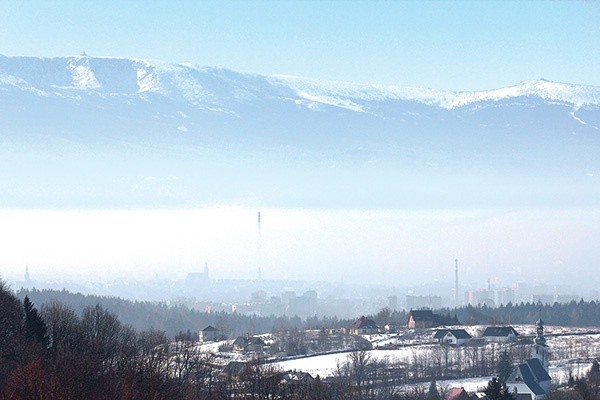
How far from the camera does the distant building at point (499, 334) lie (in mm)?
68125

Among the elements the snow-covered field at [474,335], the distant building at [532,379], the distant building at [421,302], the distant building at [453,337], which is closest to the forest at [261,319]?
the snow-covered field at [474,335]

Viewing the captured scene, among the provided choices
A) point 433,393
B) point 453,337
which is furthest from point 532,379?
point 453,337

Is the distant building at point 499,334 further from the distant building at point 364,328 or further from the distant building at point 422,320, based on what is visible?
the distant building at point 364,328

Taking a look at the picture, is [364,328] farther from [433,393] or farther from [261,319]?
[261,319]

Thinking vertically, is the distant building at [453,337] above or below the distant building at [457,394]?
above

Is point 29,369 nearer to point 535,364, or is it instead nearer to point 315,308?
point 535,364

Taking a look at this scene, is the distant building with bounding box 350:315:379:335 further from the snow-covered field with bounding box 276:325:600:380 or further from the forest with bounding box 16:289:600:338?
the forest with bounding box 16:289:600:338

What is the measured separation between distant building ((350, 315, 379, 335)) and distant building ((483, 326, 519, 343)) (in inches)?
361

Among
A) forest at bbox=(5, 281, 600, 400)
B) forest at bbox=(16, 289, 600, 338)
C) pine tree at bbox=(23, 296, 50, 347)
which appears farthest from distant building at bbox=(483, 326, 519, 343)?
pine tree at bbox=(23, 296, 50, 347)

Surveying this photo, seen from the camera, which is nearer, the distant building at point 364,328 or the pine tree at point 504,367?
the pine tree at point 504,367

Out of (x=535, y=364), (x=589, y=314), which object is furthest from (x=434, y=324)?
(x=535, y=364)

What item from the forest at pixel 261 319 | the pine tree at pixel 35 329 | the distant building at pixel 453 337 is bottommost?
the distant building at pixel 453 337

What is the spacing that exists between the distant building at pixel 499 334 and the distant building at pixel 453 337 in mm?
924

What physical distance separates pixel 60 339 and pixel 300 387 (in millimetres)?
7096
